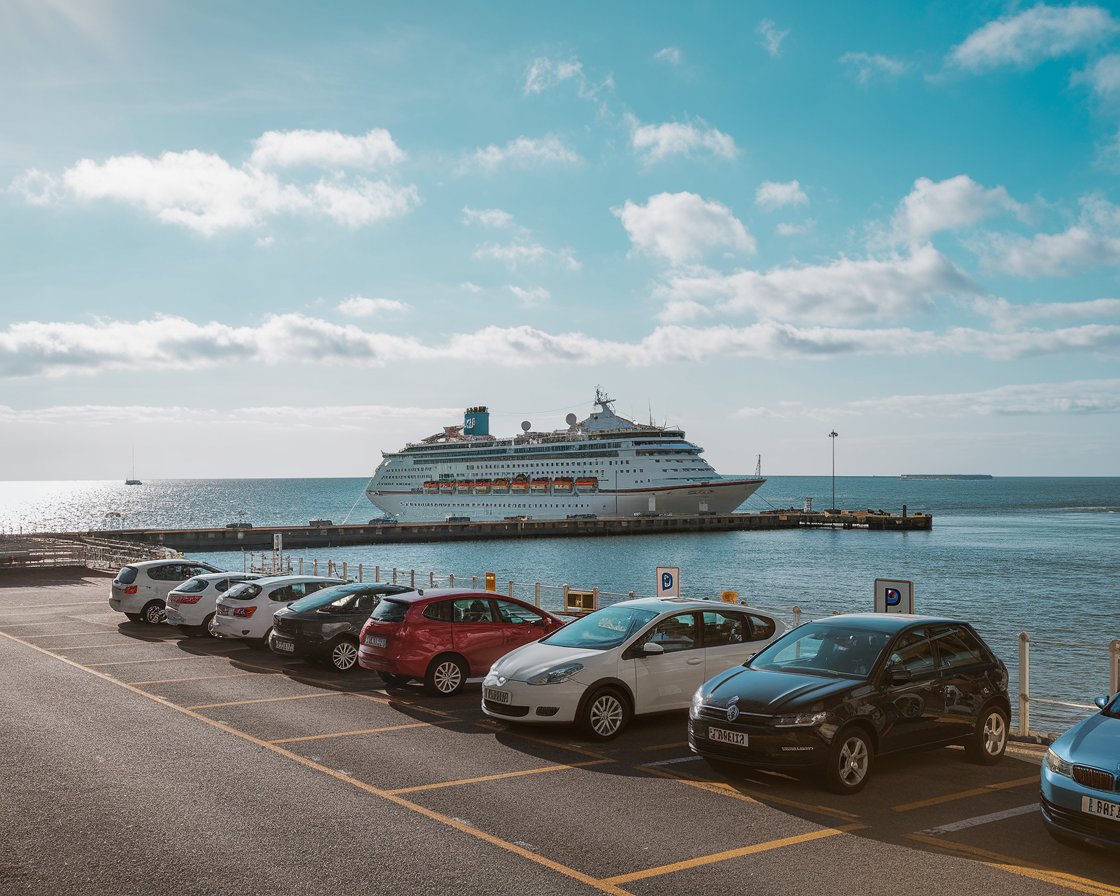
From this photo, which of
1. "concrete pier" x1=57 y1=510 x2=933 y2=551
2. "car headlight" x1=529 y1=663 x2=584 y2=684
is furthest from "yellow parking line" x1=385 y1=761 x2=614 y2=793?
"concrete pier" x1=57 y1=510 x2=933 y2=551

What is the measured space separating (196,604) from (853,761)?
15294 mm

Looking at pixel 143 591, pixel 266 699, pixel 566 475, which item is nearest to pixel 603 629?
pixel 266 699

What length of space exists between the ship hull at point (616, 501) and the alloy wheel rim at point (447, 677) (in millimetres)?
94641

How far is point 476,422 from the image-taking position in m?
130

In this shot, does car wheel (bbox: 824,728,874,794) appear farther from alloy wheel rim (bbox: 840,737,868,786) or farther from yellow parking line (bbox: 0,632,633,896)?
yellow parking line (bbox: 0,632,633,896)

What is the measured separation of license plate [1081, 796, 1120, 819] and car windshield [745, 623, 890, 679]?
2499 mm

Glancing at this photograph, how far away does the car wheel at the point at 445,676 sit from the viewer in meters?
13.6

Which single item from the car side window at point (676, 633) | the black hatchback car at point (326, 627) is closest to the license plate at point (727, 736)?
the car side window at point (676, 633)

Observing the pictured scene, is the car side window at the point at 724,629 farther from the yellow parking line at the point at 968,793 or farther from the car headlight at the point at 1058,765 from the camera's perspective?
the car headlight at the point at 1058,765

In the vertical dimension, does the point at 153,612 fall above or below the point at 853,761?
below

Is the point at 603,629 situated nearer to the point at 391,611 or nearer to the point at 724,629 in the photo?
the point at 724,629

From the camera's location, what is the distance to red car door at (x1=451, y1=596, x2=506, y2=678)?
14.0 metres

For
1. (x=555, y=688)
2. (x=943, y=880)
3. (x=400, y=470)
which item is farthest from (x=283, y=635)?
(x=400, y=470)

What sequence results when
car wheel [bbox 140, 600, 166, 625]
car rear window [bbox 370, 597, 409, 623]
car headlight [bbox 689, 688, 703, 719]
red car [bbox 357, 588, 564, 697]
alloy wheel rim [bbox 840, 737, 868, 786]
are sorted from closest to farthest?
alloy wheel rim [bbox 840, 737, 868, 786] → car headlight [bbox 689, 688, 703, 719] → red car [bbox 357, 588, 564, 697] → car rear window [bbox 370, 597, 409, 623] → car wheel [bbox 140, 600, 166, 625]
